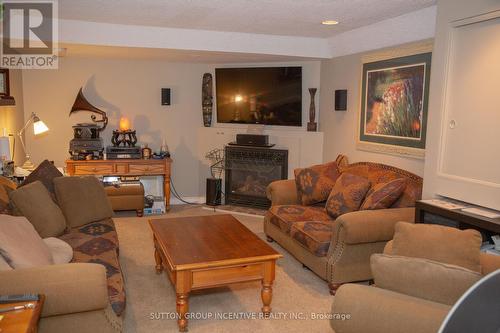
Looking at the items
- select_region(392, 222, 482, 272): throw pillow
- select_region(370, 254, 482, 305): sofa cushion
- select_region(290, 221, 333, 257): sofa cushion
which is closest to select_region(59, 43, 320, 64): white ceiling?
select_region(290, 221, 333, 257): sofa cushion

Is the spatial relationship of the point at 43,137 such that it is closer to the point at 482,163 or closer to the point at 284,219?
the point at 284,219

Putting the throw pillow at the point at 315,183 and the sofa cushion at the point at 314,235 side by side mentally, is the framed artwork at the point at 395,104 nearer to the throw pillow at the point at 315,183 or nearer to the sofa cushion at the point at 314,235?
the throw pillow at the point at 315,183

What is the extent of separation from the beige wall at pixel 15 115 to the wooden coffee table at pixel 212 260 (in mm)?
2419

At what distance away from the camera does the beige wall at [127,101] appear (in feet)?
18.4

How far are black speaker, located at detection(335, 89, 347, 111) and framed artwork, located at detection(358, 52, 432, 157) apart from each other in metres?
0.29

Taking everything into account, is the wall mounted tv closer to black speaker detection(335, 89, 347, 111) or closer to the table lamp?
black speaker detection(335, 89, 347, 111)

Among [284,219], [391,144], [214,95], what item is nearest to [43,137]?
[214,95]

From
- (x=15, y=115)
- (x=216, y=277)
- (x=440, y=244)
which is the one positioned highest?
(x=15, y=115)

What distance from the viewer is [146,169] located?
558 centimetres

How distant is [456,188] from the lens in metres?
2.96

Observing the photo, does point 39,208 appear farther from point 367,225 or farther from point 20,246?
point 367,225

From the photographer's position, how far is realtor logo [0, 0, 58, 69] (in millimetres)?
3651

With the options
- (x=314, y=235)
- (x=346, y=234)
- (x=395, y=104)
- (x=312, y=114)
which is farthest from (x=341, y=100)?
(x=346, y=234)

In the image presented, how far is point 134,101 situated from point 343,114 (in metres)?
2.89
